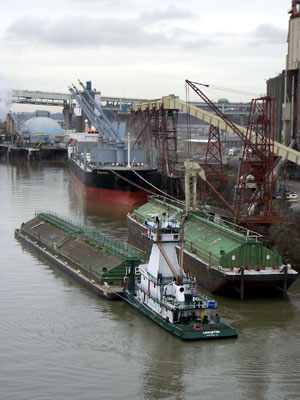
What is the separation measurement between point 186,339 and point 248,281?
683 centimetres

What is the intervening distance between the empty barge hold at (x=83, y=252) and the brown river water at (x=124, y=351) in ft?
2.69

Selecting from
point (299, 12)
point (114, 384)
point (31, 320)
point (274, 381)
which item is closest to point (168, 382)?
point (114, 384)

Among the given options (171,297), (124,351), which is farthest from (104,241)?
(124,351)

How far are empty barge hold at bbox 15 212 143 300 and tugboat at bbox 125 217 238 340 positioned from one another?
7.05 ft

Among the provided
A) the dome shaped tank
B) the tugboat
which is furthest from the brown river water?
the dome shaped tank

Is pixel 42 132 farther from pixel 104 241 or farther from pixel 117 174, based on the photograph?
pixel 104 241

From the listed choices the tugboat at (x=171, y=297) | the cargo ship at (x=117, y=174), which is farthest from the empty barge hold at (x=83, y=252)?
the cargo ship at (x=117, y=174)

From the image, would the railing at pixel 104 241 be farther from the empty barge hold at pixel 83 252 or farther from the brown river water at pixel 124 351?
the brown river water at pixel 124 351

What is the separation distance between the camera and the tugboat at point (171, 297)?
26188 millimetres

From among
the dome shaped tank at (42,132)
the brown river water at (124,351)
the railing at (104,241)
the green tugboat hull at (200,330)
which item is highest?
the dome shaped tank at (42,132)

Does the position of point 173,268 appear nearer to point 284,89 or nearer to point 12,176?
point 284,89

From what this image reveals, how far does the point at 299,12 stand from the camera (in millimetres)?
76188

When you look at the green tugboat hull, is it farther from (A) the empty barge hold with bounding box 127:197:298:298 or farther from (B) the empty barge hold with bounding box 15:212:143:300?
(B) the empty barge hold with bounding box 15:212:143:300

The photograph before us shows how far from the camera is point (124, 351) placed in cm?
2536
